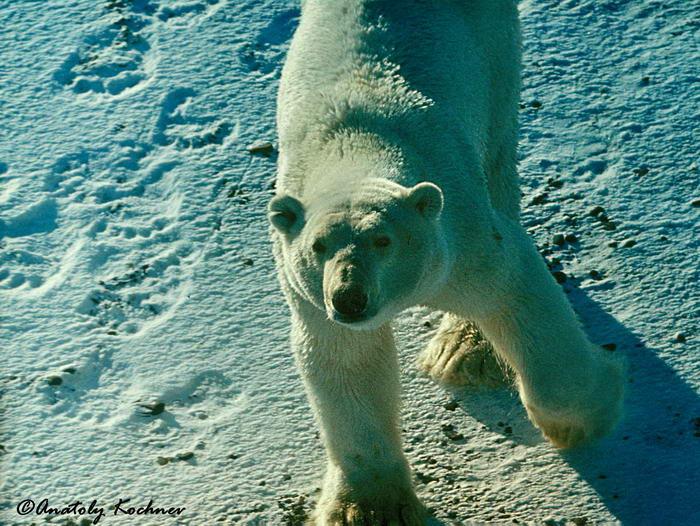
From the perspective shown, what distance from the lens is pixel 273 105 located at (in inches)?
256

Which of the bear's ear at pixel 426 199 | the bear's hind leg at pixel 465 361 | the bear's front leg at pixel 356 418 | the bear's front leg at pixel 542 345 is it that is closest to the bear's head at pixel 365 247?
the bear's ear at pixel 426 199

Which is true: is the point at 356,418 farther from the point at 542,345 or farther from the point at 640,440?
the point at 640,440

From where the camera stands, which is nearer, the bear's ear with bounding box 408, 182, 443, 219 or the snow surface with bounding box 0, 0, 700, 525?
the bear's ear with bounding box 408, 182, 443, 219

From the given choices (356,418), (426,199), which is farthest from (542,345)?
(426,199)

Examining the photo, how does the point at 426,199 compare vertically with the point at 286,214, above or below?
above

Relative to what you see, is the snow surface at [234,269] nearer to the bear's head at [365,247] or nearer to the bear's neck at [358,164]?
the bear's head at [365,247]

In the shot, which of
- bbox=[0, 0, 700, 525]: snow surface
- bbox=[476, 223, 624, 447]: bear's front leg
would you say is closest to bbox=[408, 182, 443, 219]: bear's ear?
bbox=[476, 223, 624, 447]: bear's front leg

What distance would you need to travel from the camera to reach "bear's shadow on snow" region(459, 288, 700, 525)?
4113 mm

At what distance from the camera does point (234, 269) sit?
5516 mm

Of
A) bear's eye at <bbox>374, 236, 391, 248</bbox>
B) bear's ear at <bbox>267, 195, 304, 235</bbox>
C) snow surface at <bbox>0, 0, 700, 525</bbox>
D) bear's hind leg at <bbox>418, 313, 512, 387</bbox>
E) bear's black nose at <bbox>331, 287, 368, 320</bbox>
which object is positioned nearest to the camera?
bear's black nose at <bbox>331, 287, 368, 320</bbox>

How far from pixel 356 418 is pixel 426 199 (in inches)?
33.7

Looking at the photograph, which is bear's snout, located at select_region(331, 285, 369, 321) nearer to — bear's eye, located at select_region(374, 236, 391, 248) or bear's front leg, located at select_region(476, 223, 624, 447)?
bear's eye, located at select_region(374, 236, 391, 248)

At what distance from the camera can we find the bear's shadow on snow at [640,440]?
4.11 metres

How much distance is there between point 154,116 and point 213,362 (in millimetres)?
1923
